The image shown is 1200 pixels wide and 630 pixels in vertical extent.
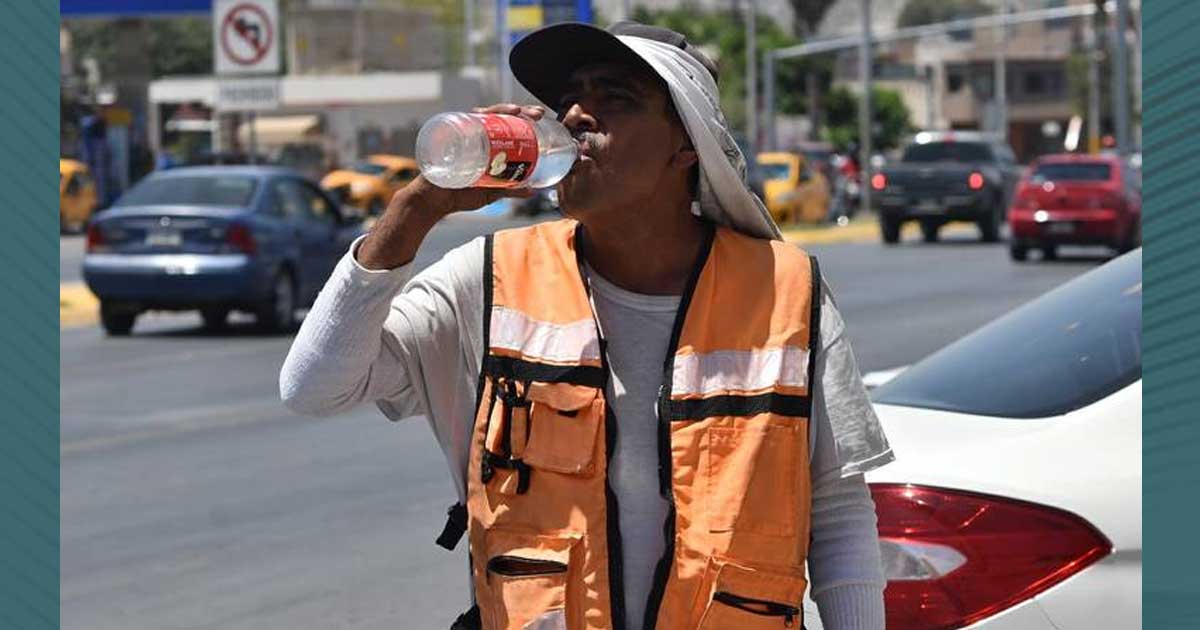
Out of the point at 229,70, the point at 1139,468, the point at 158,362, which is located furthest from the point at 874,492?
the point at 229,70

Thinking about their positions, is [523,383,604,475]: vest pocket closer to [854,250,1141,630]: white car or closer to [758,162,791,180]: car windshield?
[854,250,1141,630]: white car

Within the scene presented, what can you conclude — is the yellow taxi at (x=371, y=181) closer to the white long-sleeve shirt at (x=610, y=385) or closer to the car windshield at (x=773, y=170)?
the car windshield at (x=773, y=170)

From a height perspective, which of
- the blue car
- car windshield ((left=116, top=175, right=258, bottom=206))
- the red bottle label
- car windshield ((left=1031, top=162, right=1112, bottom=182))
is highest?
the red bottle label

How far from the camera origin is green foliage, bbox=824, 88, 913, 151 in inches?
3760

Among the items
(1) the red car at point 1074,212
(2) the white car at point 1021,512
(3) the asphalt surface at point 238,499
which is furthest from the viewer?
(1) the red car at point 1074,212

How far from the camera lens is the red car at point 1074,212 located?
2938 centimetres

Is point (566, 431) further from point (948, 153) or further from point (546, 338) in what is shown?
point (948, 153)

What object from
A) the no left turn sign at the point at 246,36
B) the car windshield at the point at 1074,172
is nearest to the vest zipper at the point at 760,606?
the no left turn sign at the point at 246,36

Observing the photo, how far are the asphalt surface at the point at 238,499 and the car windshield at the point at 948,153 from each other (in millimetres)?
18148

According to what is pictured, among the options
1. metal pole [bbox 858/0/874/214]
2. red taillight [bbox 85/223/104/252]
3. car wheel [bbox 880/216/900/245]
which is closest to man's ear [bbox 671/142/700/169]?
red taillight [bbox 85/223/104/252]
